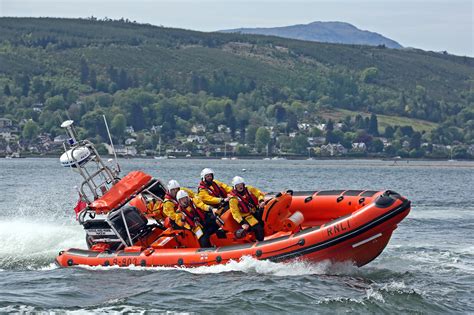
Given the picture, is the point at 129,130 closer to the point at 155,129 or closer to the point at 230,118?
the point at 155,129

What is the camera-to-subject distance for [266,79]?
19375 centimetres

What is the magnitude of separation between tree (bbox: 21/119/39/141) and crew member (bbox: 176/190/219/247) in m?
106

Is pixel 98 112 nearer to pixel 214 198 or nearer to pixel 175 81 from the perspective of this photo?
pixel 175 81

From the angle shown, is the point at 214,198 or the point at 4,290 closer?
the point at 4,290

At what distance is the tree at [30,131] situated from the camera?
396 ft

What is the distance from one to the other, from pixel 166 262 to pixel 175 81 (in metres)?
165

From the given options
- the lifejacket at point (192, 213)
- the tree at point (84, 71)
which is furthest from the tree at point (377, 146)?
the lifejacket at point (192, 213)

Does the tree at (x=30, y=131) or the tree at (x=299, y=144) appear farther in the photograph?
the tree at (x=299, y=144)

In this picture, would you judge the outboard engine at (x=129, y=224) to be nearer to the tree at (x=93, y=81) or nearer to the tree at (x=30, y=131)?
the tree at (x=30, y=131)

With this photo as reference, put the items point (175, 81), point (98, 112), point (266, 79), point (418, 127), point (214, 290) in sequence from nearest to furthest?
point (214, 290), point (98, 112), point (418, 127), point (175, 81), point (266, 79)

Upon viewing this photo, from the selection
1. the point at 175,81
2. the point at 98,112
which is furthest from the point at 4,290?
the point at 175,81

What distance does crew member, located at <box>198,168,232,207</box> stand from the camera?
17.8 m

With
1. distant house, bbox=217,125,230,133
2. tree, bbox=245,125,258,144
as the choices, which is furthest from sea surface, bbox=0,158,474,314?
distant house, bbox=217,125,230,133

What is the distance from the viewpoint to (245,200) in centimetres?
1728
